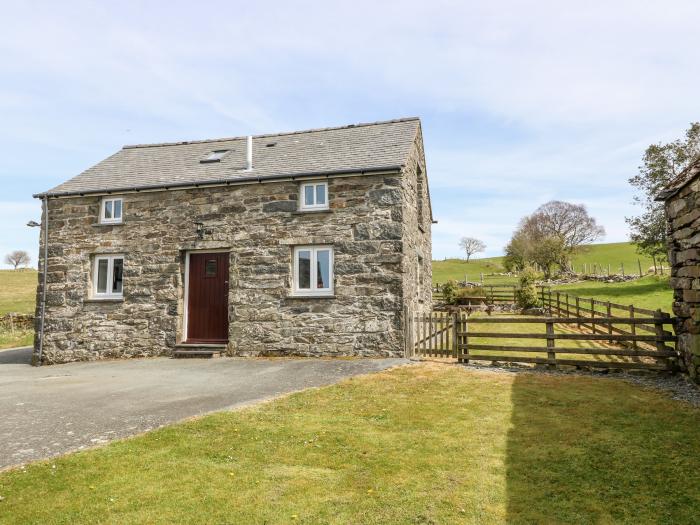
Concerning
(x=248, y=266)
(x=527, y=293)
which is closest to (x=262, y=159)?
(x=248, y=266)

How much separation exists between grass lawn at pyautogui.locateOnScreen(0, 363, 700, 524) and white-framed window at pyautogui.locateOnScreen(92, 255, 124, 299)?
32.0 ft

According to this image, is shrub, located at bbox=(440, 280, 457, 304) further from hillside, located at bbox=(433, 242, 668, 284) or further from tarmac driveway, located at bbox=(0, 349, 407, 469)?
hillside, located at bbox=(433, 242, 668, 284)

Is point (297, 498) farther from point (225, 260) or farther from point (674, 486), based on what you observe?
point (225, 260)

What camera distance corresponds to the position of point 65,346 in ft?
47.8

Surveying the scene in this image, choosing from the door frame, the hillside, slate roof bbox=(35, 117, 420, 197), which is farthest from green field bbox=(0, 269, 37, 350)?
the hillside

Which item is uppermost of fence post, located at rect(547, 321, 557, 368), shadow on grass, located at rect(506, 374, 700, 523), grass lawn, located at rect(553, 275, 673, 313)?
grass lawn, located at rect(553, 275, 673, 313)

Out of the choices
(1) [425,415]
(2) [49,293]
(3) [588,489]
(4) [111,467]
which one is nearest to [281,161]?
(2) [49,293]

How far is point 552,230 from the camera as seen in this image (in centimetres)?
6862

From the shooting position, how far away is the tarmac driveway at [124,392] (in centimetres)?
615

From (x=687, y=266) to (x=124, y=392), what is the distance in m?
11.1

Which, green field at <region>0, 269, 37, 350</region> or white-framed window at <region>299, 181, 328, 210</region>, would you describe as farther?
green field at <region>0, 269, 37, 350</region>

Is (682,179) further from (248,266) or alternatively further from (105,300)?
(105,300)

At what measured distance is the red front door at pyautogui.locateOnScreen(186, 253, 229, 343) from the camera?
548 inches

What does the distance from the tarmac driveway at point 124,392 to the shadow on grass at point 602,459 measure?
14.4ft
